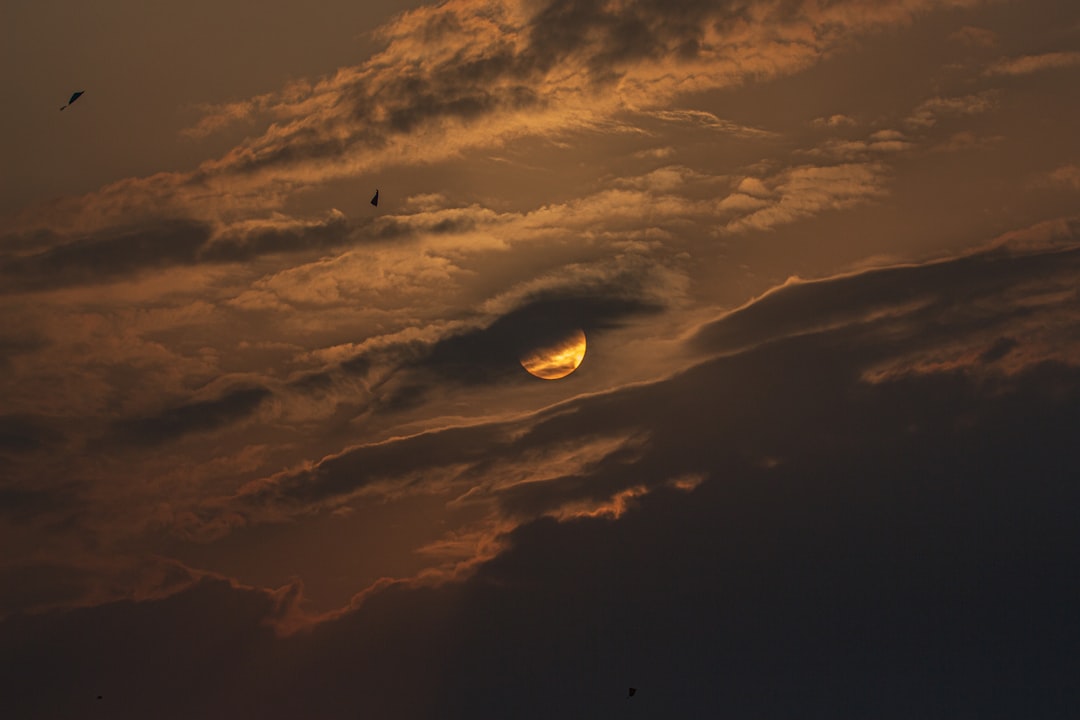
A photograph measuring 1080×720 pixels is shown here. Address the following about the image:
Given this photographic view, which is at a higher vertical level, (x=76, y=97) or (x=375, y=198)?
(x=76, y=97)

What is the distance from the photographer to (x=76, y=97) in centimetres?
9944

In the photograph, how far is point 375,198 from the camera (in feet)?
359

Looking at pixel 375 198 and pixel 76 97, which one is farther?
pixel 375 198

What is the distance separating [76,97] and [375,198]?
46283mm
